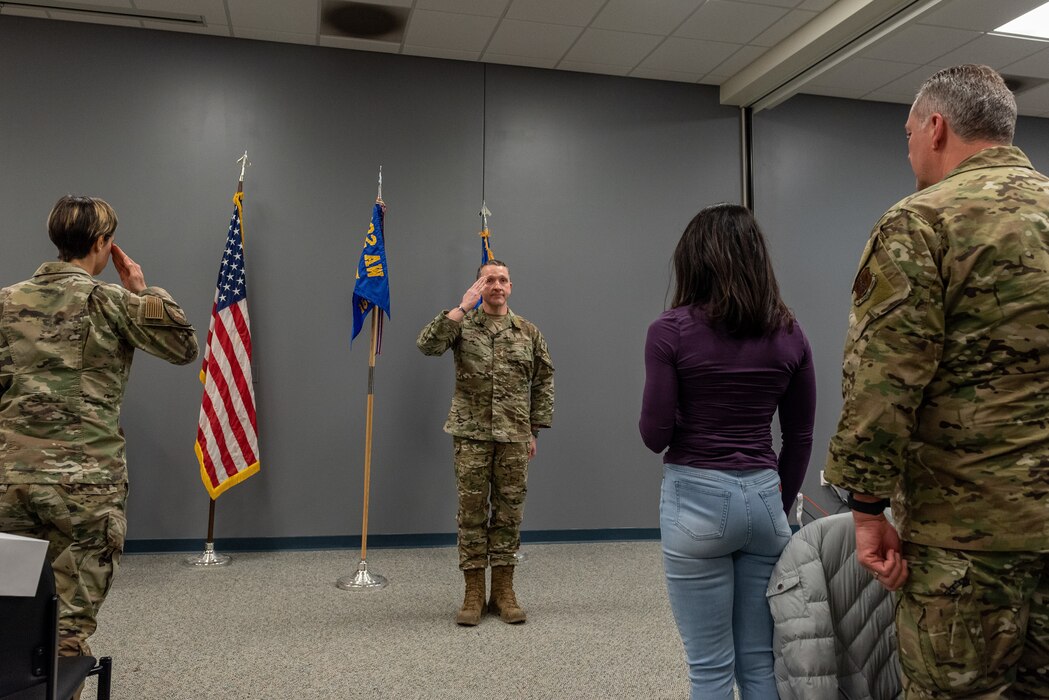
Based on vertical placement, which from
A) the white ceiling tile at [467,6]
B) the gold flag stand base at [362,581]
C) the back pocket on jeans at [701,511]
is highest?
the white ceiling tile at [467,6]

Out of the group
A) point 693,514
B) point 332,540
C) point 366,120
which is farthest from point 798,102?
point 693,514

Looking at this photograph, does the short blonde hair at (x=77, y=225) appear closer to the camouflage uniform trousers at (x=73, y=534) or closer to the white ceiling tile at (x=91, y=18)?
the camouflage uniform trousers at (x=73, y=534)

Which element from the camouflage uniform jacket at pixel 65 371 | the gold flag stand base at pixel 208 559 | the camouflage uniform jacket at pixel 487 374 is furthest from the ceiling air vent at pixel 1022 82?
the gold flag stand base at pixel 208 559

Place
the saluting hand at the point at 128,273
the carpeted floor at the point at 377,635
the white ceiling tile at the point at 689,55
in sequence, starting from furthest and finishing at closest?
the white ceiling tile at the point at 689,55 → the carpeted floor at the point at 377,635 → the saluting hand at the point at 128,273

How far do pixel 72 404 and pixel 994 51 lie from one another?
5.02 m

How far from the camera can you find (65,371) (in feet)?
6.43

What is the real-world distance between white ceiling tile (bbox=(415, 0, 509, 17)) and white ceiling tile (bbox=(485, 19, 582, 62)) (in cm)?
15

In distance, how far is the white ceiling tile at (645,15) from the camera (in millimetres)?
4090

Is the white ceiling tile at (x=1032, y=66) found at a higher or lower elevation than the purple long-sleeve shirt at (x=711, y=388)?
higher

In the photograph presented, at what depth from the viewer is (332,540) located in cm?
457

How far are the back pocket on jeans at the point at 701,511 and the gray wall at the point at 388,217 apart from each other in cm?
325

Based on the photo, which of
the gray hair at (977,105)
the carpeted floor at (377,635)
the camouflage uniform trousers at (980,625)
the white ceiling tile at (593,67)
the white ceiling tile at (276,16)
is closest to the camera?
the camouflage uniform trousers at (980,625)

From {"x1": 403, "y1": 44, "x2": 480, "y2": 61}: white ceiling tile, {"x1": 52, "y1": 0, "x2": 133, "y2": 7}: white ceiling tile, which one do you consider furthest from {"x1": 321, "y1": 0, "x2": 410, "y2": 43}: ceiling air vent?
{"x1": 52, "y1": 0, "x2": 133, "y2": 7}: white ceiling tile

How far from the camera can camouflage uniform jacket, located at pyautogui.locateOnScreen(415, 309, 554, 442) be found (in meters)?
3.41
